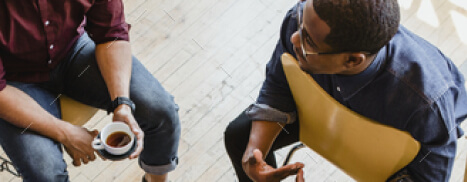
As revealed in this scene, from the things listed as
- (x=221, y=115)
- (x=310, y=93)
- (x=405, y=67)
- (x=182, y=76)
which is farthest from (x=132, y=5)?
(x=405, y=67)

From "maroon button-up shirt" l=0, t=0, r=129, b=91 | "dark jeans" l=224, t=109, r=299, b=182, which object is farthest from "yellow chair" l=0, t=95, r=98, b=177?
"dark jeans" l=224, t=109, r=299, b=182

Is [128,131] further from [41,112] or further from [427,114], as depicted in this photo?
[427,114]

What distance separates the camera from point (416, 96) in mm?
1353

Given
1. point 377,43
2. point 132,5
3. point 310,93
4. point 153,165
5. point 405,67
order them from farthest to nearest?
point 132,5 → point 153,165 → point 310,93 → point 405,67 → point 377,43

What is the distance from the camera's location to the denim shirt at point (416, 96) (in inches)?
53.2

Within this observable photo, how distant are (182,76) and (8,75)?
909mm

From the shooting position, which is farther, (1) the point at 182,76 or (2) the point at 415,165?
(1) the point at 182,76

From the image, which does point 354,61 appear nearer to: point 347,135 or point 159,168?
point 347,135

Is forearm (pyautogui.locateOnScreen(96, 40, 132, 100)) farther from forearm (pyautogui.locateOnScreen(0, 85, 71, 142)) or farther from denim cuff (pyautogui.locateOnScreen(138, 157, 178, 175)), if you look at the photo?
denim cuff (pyautogui.locateOnScreen(138, 157, 178, 175))

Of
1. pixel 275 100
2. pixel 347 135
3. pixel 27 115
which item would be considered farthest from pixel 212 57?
pixel 347 135

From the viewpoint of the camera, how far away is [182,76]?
2518 millimetres

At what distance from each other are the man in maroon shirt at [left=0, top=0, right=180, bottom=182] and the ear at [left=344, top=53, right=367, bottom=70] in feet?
2.34

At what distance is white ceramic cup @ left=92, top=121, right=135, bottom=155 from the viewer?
1.61 metres

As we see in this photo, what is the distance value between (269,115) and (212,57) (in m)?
0.94
